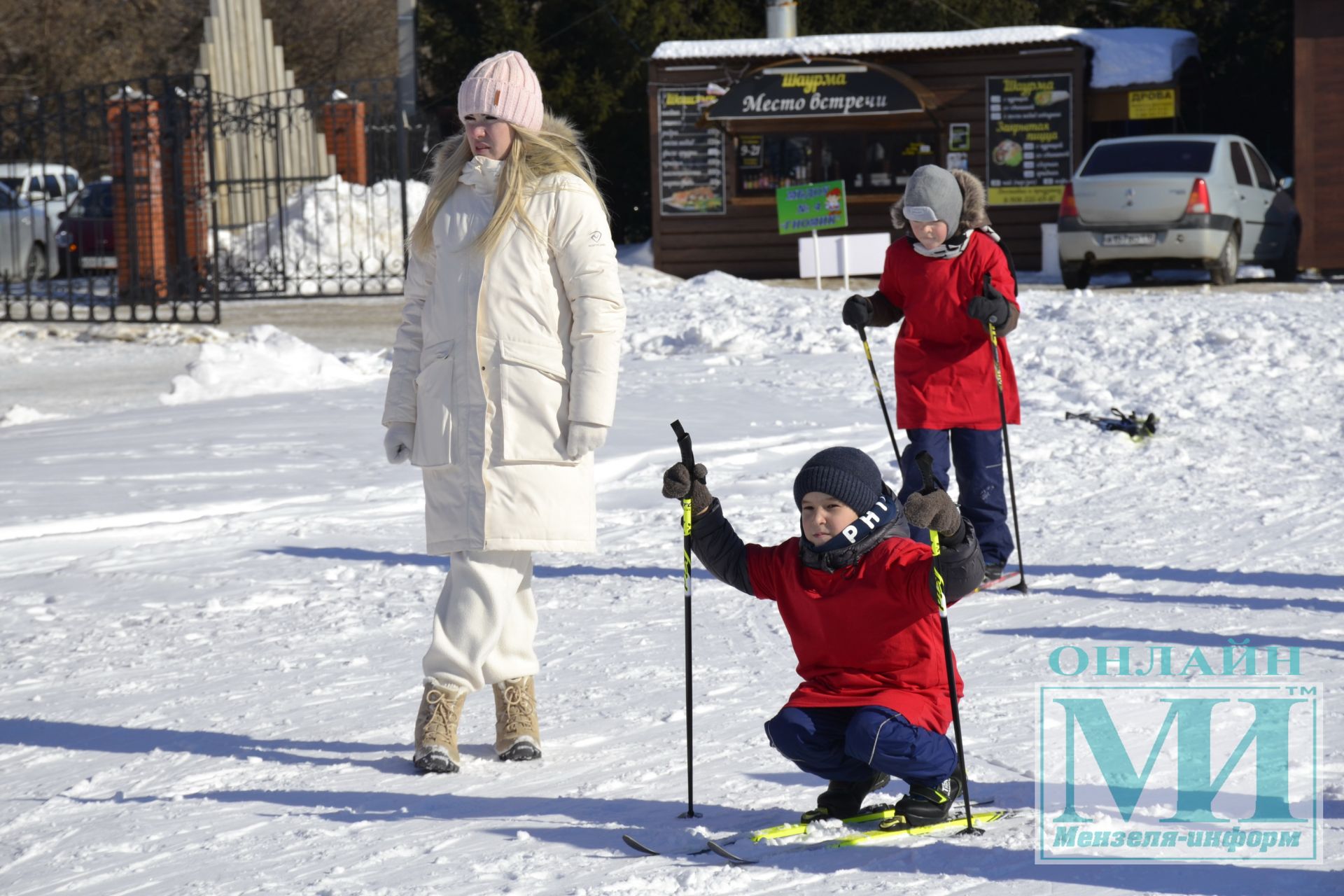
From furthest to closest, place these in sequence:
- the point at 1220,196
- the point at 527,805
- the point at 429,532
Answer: the point at 1220,196 < the point at 429,532 < the point at 527,805

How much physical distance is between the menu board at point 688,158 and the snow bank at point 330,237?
294cm

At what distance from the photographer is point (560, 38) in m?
24.1

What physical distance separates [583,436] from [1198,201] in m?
12.6

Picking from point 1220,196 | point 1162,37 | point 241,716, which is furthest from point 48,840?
point 1162,37

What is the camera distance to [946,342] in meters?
6.02

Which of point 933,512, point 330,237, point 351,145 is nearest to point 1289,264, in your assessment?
point 330,237

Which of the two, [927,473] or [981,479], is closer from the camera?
[927,473]

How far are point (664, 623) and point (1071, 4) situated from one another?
21.1 metres

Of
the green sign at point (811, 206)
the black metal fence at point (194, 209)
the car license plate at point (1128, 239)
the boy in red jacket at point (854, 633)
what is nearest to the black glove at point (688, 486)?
the boy in red jacket at point (854, 633)

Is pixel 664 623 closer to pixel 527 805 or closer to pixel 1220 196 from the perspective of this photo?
pixel 527 805

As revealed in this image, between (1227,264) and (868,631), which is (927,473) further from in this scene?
(1227,264)

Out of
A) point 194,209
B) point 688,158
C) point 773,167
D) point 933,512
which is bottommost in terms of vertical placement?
point 933,512

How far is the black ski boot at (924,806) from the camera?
3.51 m

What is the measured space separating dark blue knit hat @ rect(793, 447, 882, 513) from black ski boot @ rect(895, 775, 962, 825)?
602 millimetres
